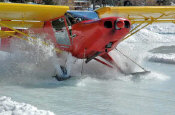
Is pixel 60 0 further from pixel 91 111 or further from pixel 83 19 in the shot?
pixel 91 111

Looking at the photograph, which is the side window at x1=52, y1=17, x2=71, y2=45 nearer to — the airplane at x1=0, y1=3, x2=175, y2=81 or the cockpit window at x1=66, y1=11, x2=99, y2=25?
the airplane at x1=0, y1=3, x2=175, y2=81

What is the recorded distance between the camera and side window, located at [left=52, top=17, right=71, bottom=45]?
7129 mm

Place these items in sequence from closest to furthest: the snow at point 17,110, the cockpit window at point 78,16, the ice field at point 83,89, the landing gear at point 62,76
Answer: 1. the snow at point 17,110
2. the ice field at point 83,89
3. the cockpit window at point 78,16
4. the landing gear at point 62,76

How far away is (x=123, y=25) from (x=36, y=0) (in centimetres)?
2131

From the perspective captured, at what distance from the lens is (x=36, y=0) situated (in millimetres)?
25453

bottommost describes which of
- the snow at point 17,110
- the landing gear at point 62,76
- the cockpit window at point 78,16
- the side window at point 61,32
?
the landing gear at point 62,76

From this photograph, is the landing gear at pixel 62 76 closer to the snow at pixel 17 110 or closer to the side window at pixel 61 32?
the side window at pixel 61 32

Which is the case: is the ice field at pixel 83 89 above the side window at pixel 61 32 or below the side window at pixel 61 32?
below

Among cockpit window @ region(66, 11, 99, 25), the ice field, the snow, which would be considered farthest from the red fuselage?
the snow

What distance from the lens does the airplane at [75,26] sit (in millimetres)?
5977

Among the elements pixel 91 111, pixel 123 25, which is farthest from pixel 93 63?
pixel 91 111

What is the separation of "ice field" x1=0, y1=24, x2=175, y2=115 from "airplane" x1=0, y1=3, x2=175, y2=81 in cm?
50

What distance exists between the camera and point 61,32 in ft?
23.9

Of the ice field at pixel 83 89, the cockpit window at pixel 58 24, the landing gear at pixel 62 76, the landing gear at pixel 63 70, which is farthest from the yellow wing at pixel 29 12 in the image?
the landing gear at pixel 62 76
